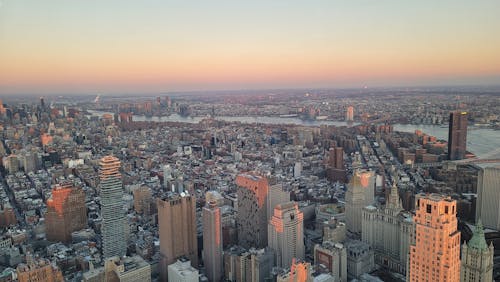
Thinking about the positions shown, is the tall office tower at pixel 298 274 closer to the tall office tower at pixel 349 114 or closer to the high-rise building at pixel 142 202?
the high-rise building at pixel 142 202

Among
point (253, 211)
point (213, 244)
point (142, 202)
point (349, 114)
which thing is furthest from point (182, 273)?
point (349, 114)

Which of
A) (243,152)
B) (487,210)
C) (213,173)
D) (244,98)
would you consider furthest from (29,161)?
(487,210)

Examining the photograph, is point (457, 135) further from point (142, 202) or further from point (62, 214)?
point (62, 214)

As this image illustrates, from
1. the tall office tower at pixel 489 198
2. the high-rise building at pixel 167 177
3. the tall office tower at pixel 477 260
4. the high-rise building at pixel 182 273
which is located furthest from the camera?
the high-rise building at pixel 167 177

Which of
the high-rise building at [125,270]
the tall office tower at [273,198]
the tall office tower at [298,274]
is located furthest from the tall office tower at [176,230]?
the tall office tower at [298,274]

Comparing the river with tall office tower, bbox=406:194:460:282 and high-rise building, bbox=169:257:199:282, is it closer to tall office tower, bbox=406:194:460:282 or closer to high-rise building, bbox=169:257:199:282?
tall office tower, bbox=406:194:460:282

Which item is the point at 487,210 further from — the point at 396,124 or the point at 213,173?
the point at 213,173
